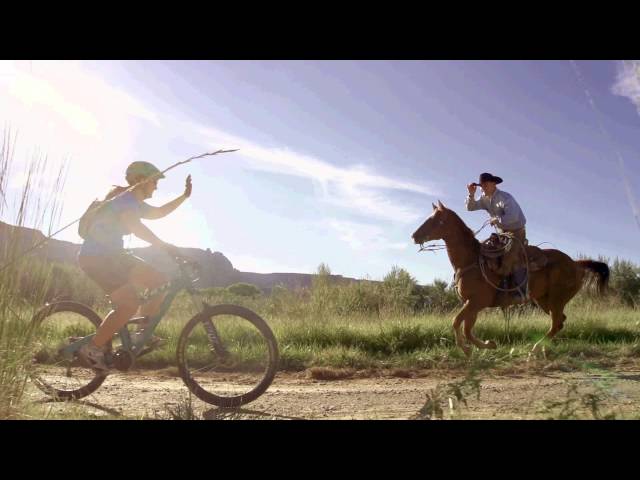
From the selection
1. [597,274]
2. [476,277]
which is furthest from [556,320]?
[597,274]

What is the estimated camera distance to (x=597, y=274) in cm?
1041

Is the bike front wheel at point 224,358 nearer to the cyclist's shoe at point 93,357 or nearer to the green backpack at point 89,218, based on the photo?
the cyclist's shoe at point 93,357

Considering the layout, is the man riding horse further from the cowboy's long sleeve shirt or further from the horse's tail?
the horse's tail

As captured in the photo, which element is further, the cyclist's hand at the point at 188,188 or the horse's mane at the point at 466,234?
the horse's mane at the point at 466,234

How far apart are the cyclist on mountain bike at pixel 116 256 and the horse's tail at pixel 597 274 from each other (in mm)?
9263

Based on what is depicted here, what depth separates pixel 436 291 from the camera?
54.5 feet

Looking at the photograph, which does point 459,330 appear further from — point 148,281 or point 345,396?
point 148,281

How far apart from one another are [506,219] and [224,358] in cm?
656

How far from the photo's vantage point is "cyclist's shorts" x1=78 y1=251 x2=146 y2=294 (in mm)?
4770

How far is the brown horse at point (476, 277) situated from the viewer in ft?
27.5

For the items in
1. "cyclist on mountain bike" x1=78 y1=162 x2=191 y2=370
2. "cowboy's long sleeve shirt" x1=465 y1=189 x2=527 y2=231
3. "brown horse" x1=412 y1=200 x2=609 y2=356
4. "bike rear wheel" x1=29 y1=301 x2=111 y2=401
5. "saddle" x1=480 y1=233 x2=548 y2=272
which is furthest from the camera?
"cowboy's long sleeve shirt" x1=465 y1=189 x2=527 y2=231

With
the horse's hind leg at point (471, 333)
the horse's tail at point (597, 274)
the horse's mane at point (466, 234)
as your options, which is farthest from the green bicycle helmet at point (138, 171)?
the horse's tail at point (597, 274)

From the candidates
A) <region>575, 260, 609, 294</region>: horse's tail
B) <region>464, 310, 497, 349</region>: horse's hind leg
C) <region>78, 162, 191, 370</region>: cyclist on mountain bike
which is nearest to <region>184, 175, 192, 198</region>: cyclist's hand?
<region>78, 162, 191, 370</region>: cyclist on mountain bike

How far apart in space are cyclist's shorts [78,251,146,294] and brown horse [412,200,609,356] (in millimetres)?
5490
